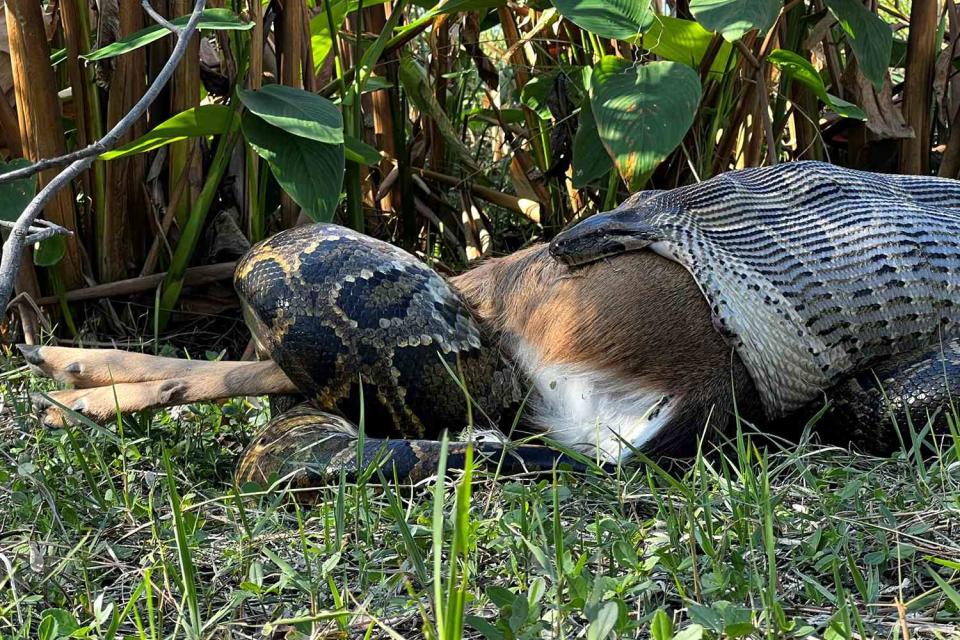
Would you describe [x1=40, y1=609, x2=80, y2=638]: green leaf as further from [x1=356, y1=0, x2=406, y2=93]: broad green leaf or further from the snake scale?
[x1=356, y1=0, x2=406, y2=93]: broad green leaf

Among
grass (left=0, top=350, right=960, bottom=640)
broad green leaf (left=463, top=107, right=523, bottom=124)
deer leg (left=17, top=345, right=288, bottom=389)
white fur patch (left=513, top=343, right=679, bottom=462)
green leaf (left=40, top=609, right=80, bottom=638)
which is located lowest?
white fur patch (left=513, top=343, right=679, bottom=462)

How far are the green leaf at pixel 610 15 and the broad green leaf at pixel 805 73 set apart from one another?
0.54 m

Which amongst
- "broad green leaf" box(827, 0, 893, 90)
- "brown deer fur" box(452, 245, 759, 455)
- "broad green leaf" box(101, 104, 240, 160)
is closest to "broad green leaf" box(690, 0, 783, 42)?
"broad green leaf" box(827, 0, 893, 90)

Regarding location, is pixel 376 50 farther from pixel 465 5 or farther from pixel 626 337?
pixel 626 337

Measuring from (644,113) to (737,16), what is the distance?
1.12 feet

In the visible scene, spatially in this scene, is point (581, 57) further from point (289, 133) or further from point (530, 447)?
point (530, 447)

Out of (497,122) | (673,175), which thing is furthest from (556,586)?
(497,122)

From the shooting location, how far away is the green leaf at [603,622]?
50.1 inches

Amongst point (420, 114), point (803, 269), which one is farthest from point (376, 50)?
point (803, 269)

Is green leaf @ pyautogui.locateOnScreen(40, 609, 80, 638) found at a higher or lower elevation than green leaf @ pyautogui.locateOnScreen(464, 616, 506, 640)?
lower

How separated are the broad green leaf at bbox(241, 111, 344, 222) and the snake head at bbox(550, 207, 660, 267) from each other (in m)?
0.62

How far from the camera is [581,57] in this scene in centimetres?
377

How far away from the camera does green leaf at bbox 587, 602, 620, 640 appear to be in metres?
1.27

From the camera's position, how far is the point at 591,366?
241 centimetres
